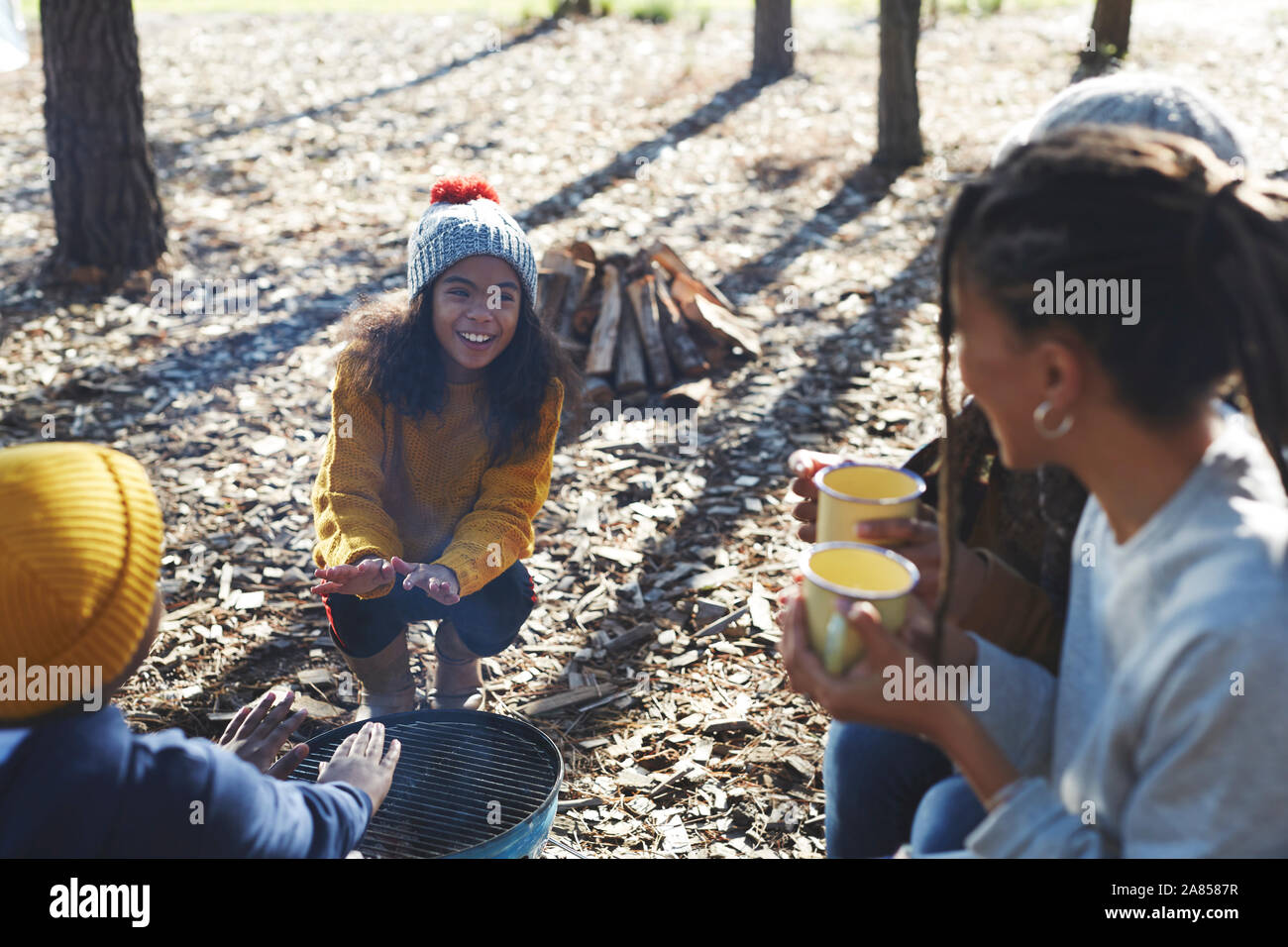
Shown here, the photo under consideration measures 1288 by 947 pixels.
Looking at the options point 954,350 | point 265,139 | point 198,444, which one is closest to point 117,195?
point 198,444

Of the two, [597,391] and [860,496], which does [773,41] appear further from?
[860,496]

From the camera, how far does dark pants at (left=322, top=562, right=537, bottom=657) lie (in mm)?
3209

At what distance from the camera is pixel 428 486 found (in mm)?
3381

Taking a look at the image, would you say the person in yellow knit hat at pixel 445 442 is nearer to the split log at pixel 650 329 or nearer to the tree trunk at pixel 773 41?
the split log at pixel 650 329

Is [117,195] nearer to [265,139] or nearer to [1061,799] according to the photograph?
[265,139]

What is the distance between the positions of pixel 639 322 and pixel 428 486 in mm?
2761

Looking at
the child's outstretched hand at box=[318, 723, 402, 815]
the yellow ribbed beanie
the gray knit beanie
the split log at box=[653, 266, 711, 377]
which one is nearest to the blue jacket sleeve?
the yellow ribbed beanie

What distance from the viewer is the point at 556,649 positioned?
13.0 feet

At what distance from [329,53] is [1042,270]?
42.4 ft

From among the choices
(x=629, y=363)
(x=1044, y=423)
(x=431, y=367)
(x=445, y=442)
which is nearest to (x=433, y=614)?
(x=445, y=442)

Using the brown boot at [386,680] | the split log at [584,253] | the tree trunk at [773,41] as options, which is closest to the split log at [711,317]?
the split log at [584,253]

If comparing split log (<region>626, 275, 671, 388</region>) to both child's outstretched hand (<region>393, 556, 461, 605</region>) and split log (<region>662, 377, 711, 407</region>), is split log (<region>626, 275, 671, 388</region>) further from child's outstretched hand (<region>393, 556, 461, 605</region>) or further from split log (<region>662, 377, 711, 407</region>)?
child's outstretched hand (<region>393, 556, 461, 605</region>)

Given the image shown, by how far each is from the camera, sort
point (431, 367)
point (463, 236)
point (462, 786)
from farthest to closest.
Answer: point (431, 367) → point (463, 236) → point (462, 786)

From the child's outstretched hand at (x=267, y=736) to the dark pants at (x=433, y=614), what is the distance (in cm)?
57
